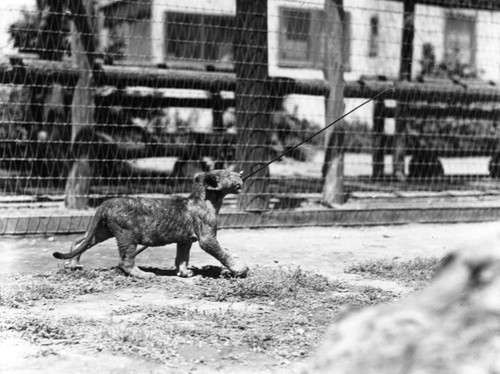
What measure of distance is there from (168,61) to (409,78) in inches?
131

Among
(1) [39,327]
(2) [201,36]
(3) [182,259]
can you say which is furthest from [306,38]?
(1) [39,327]

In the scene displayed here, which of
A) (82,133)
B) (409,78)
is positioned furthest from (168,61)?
(409,78)

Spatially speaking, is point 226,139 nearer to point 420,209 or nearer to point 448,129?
point 420,209

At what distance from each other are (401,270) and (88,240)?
2.38 meters

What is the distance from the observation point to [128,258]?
5559mm

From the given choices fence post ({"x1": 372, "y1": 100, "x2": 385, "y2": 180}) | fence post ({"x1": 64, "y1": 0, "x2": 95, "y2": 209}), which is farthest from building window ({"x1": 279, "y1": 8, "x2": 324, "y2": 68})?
fence post ({"x1": 64, "y1": 0, "x2": 95, "y2": 209})

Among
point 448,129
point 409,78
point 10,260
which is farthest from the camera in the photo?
point 448,129

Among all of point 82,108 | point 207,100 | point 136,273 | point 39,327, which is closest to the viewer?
point 39,327

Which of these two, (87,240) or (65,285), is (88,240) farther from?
(65,285)

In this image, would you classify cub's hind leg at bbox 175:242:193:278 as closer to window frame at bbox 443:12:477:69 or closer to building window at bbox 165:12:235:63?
building window at bbox 165:12:235:63

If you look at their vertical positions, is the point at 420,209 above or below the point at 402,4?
below

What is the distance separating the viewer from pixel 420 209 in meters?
8.96

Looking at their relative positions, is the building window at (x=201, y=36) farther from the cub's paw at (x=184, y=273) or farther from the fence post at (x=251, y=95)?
the cub's paw at (x=184, y=273)

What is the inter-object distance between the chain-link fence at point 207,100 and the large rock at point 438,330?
20.7ft
